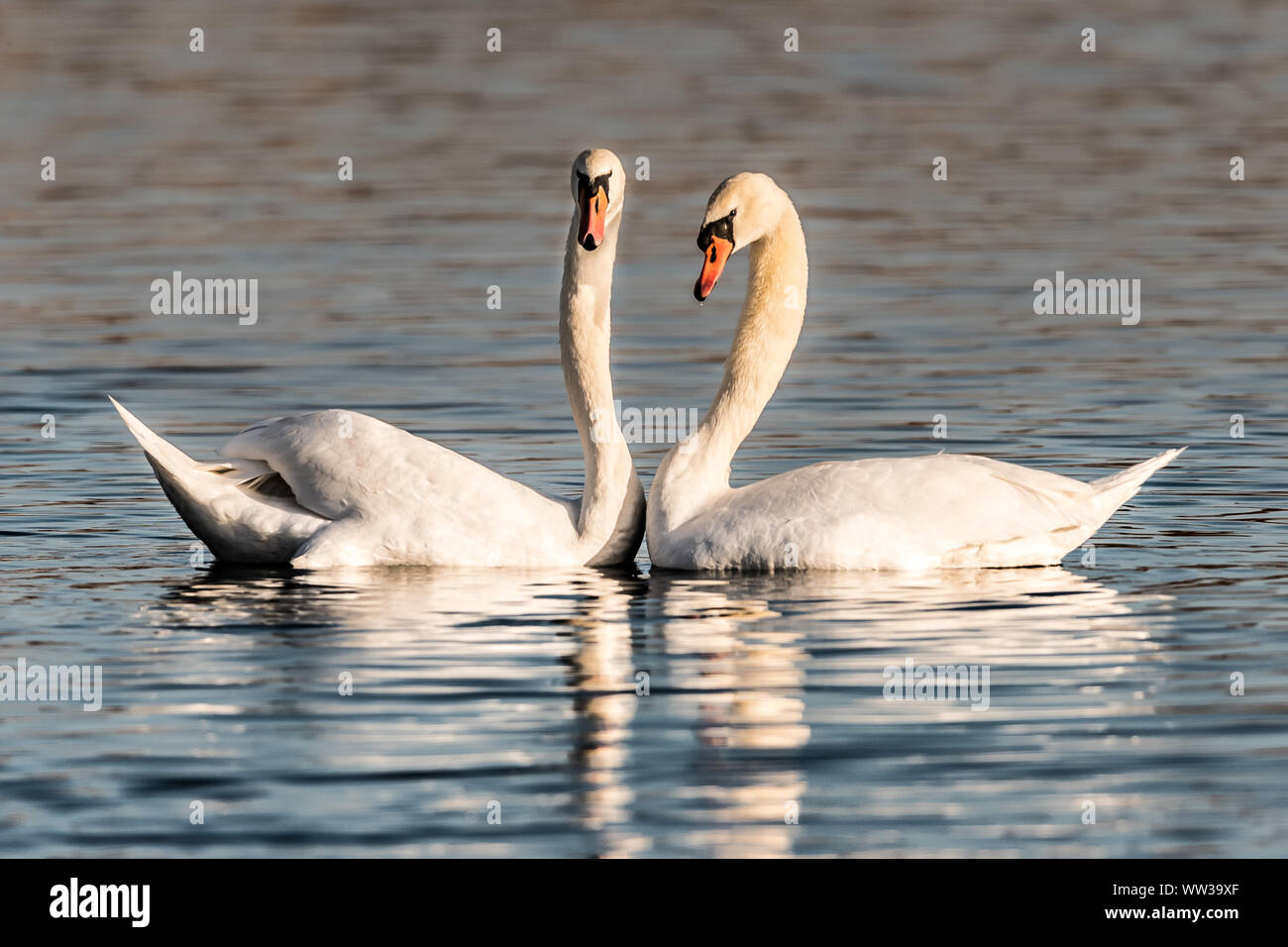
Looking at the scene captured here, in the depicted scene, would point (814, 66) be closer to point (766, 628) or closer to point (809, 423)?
point (809, 423)

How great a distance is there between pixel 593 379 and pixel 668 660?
2.91m

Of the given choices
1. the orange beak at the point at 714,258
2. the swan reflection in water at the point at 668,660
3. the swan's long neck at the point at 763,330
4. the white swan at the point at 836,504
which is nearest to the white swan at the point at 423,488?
the swan reflection in water at the point at 668,660

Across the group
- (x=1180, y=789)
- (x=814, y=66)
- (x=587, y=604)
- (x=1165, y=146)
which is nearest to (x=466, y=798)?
(x=1180, y=789)

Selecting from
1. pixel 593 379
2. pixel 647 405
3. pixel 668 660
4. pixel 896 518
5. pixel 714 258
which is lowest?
pixel 668 660

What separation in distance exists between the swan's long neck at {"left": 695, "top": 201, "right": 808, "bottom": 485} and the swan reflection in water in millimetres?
1198

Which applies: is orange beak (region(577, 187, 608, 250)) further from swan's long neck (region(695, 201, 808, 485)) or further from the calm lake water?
the calm lake water

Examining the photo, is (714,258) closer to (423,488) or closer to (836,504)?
(836,504)

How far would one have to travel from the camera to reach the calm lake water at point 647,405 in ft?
32.3

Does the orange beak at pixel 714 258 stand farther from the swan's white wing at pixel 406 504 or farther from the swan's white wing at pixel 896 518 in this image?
the swan's white wing at pixel 406 504

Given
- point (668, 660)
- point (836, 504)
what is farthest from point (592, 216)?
point (668, 660)

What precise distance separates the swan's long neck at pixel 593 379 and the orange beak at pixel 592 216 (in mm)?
296

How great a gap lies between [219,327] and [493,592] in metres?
11.4

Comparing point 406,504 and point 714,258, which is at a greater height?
point 714,258

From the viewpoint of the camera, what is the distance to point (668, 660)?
479 inches
